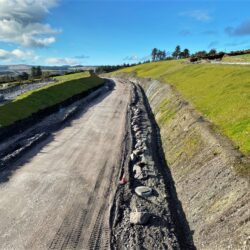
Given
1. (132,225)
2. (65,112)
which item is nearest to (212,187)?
(132,225)

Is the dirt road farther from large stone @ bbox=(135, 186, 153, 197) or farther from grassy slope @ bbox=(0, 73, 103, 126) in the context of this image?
grassy slope @ bbox=(0, 73, 103, 126)

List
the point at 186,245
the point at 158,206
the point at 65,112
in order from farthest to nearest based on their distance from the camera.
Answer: the point at 65,112 < the point at 158,206 < the point at 186,245

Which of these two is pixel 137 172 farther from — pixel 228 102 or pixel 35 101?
pixel 35 101

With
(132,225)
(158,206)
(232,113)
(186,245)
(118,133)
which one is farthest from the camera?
(118,133)

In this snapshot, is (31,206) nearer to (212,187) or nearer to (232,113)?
(212,187)

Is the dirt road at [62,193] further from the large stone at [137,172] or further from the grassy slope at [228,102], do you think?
the grassy slope at [228,102]

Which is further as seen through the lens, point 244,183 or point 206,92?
point 206,92

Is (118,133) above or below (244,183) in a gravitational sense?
below

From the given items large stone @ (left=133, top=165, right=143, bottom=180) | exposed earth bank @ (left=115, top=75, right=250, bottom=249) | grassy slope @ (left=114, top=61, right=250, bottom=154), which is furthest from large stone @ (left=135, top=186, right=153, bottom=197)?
grassy slope @ (left=114, top=61, right=250, bottom=154)
